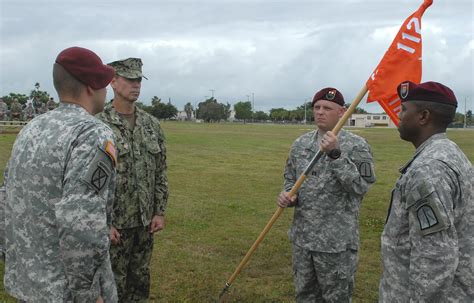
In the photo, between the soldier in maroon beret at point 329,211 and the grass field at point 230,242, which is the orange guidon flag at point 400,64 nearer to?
the soldier in maroon beret at point 329,211

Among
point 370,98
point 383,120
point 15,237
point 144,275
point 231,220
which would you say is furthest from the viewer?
point 383,120

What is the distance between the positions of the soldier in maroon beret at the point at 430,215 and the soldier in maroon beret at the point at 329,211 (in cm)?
119

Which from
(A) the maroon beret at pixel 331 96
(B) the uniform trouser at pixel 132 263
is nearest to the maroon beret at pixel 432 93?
(A) the maroon beret at pixel 331 96

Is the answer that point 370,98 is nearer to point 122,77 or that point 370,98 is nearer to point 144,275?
point 122,77

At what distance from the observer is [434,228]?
2.29 m

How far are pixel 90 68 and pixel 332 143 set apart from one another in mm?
1947

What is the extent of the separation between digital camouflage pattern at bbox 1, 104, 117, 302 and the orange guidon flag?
2096 mm

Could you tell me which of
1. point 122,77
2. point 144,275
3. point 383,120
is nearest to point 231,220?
point 144,275

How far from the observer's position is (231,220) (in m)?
9.00

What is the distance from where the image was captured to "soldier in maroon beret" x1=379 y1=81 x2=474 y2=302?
7.59 ft

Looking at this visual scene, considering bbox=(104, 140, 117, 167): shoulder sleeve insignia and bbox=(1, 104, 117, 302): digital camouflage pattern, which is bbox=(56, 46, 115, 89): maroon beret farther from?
bbox=(104, 140, 117, 167): shoulder sleeve insignia

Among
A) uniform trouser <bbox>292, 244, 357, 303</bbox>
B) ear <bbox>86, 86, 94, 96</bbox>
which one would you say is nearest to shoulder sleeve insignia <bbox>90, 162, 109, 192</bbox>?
ear <bbox>86, 86, 94, 96</bbox>

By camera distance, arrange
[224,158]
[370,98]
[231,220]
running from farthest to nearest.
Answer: [224,158], [231,220], [370,98]

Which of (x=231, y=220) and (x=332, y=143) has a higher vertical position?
(x=332, y=143)
